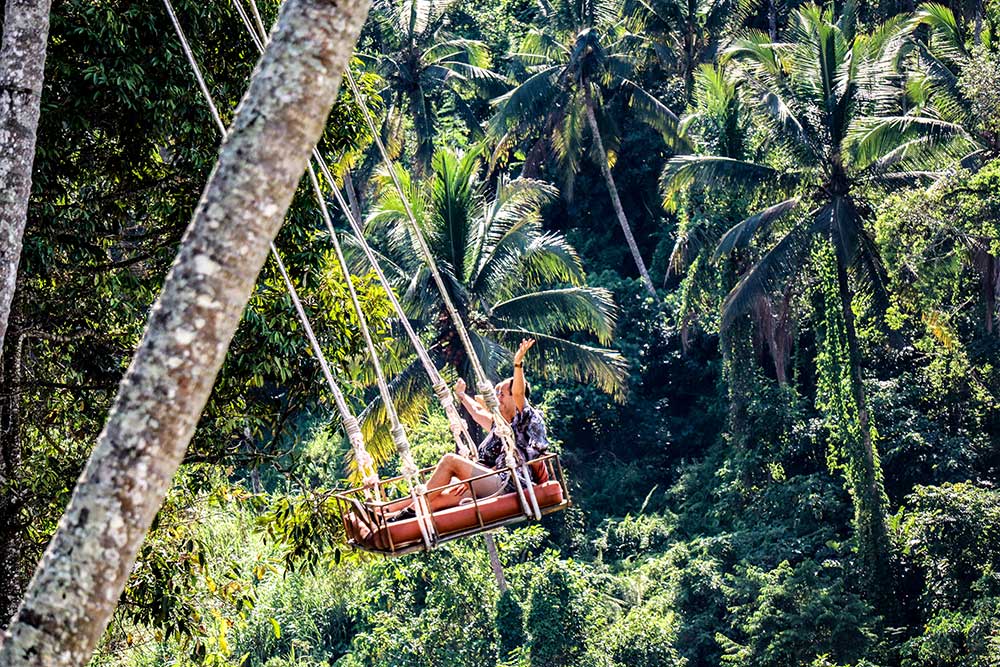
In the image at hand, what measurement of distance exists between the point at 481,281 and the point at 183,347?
1698cm

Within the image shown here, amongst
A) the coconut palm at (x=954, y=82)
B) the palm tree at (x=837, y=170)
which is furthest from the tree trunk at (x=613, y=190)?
the palm tree at (x=837, y=170)

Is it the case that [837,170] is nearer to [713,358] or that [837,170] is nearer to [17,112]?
[713,358]

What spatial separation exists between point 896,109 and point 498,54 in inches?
541

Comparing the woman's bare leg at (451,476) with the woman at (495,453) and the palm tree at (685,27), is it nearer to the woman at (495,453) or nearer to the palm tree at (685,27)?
the woman at (495,453)

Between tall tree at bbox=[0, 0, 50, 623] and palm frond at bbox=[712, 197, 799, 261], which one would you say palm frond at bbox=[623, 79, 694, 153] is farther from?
tall tree at bbox=[0, 0, 50, 623]

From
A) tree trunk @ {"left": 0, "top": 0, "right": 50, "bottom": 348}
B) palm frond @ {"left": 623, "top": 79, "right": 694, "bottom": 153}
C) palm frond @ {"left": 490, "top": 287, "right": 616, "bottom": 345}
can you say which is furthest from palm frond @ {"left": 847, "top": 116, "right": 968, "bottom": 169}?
tree trunk @ {"left": 0, "top": 0, "right": 50, "bottom": 348}

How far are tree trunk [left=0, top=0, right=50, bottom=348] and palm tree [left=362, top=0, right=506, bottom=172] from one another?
22096mm

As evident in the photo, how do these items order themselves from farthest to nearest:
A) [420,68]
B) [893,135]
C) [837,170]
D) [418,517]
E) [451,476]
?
[420,68], [837,170], [893,135], [451,476], [418,517]

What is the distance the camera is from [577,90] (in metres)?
30.9

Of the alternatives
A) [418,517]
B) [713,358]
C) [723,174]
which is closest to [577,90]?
[713,358]

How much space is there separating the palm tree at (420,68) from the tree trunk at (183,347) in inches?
996

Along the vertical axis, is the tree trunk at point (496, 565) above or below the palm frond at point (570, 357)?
below

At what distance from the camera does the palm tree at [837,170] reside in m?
22.3

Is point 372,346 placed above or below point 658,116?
below
